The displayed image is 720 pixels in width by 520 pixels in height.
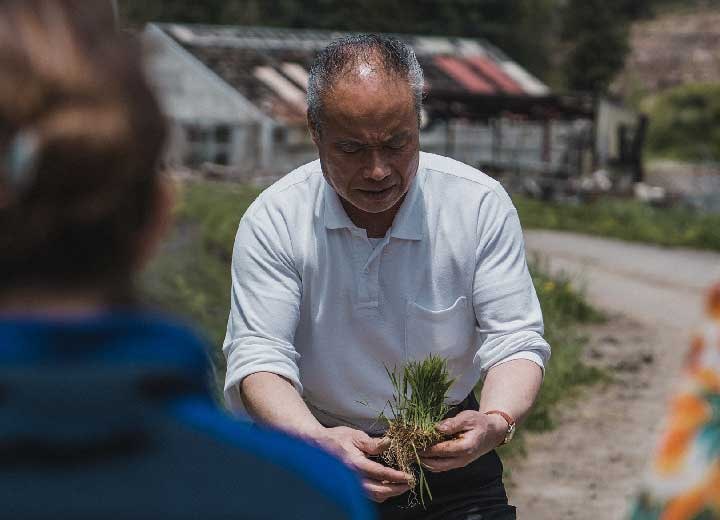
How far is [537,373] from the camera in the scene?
2844 millimetres

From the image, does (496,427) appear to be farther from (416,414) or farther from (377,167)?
(377,167)

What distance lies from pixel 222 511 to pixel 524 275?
1837 mm

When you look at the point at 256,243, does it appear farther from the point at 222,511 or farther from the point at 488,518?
the point at 222,511

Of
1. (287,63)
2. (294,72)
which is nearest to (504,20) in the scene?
(287,63)

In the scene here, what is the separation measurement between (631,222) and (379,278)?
49.2 ft

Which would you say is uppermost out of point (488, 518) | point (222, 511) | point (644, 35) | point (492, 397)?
point (222, 511)

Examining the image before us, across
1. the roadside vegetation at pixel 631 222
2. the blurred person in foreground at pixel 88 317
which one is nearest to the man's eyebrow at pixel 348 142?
the blurred person in foreground at pixel 88 317

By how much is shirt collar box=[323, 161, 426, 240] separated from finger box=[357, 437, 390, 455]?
0.52m

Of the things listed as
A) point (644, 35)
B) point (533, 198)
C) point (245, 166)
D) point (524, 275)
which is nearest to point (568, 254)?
point (533, 198)

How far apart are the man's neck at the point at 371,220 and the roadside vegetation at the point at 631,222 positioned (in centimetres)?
1229

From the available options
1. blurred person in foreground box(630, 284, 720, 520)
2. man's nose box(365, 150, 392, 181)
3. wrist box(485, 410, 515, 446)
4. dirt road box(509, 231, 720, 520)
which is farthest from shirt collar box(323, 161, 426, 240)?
blurred person in foreground box(630, 284, 720, 520)

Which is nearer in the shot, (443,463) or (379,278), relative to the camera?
(443,463)

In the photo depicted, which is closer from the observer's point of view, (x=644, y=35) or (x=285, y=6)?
(x=285, y=6)

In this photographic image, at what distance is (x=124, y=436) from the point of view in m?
1.15
